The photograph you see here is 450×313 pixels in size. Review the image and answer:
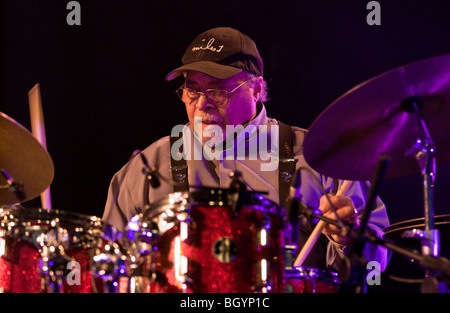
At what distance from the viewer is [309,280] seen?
79.6 inches

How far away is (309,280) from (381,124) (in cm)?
55

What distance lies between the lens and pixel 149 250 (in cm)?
183

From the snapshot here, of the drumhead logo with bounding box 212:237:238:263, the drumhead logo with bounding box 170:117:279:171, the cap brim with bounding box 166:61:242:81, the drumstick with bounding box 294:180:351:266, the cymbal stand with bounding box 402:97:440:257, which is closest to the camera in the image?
the drumhead logo with bounding box 212:237:238:263

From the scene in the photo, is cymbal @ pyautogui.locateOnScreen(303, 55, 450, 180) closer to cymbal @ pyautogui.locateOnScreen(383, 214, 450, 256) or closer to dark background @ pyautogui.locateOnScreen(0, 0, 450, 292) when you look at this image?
cymbal @ pyautogui.locateOnScreen(383, 214, 450, 256)

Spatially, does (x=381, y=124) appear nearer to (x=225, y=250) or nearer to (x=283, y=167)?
(x=225, y=250)

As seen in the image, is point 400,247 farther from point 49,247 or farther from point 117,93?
point 117,93

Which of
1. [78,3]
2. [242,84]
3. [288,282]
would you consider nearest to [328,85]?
[242,84]

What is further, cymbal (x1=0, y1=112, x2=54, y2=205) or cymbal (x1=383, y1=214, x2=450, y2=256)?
cymbal (x1=383, y1=214, x2=450, y2=256)

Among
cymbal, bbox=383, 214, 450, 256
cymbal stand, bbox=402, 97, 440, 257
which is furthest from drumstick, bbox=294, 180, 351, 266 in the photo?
cymbal stand, bbox=402, 97, 440, 257

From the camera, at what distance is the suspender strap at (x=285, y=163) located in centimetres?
273

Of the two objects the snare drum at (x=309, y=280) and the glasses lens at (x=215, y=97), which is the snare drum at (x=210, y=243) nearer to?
the snare drum at (x=309, y=280)

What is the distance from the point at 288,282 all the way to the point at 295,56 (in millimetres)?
1727

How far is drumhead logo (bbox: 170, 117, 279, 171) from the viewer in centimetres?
285

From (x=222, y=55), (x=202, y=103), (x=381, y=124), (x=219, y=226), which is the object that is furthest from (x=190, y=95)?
(x=219, y=226)
